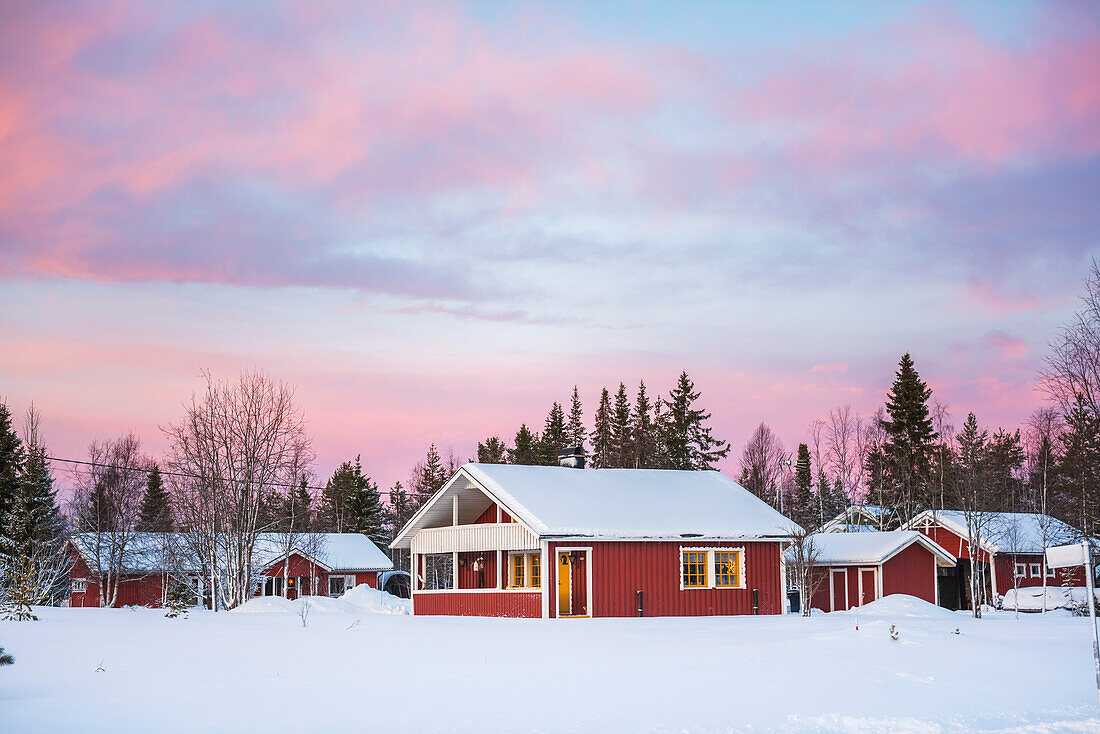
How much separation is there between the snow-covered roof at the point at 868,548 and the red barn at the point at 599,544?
6276mm

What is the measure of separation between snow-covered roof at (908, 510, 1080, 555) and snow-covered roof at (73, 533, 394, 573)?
31.4 metres

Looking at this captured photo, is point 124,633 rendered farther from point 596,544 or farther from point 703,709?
point 703,709

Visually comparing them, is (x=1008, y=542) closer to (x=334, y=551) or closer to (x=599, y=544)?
(x=599, y=544)

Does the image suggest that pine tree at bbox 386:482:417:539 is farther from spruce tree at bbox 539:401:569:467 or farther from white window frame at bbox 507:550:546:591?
white window frame at bbox 507:550:546:591

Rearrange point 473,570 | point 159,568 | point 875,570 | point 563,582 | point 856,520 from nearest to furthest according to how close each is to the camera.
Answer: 1. point 563,582
2. point 473,570
3. point 875,570
4. point 159,568
5. point 856,520

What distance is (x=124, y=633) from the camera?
26.9 metres

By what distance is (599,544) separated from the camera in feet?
118

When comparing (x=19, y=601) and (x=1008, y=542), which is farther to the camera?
(x=1008, y=542)

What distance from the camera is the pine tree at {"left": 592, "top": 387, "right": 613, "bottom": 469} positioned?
92463mm

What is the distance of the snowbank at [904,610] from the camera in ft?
118

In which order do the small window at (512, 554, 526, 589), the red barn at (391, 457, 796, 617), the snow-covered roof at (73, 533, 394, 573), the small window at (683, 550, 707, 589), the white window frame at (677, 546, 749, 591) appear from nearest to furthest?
the red barn at (391, 457, 796, 617) → the white window frame at (677, 546, 749, 591) → the small window at (683, 550, 707, 589) → the small window at (512, 554, 526, 589) → the snow-covered roof at (73, 533, 394, 573)

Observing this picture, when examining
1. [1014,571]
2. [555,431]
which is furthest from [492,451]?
[1014,571]

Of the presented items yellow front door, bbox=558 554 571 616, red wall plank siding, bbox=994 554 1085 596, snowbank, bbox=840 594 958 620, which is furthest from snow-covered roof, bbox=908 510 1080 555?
yellow front door, bbox=558 554 571 616

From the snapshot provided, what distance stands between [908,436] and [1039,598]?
78.9 feet
